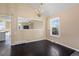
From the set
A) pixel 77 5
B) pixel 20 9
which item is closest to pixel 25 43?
pixel 20 9

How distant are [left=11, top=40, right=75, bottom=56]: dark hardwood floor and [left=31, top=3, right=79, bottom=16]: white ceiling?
66cm

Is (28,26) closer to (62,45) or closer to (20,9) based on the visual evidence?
(20,9)

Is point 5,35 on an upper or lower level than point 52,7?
lower

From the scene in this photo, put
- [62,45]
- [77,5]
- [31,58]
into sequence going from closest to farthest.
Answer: [31,58] → [77,5] → [62,45]

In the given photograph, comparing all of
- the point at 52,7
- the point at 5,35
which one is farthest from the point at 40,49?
the point at 52,7

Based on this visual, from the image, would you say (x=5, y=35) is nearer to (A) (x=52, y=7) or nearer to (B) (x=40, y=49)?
(B) (x=40, y=49)

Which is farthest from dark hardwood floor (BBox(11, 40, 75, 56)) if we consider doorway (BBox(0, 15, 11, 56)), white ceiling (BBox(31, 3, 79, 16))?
white ceiling (BBox(31, 3, 79, 16))

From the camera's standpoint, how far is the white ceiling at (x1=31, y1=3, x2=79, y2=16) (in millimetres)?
2096

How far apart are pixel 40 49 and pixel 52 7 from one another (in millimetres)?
968

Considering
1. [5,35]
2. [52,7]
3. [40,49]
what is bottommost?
[40,49]

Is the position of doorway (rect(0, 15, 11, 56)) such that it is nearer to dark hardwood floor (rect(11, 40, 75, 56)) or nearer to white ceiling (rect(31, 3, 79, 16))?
dark hardwood floor (rect(11, 40, 75, 56))

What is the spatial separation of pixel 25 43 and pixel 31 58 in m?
0.39

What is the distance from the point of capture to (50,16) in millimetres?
2191

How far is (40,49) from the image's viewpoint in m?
2.28
